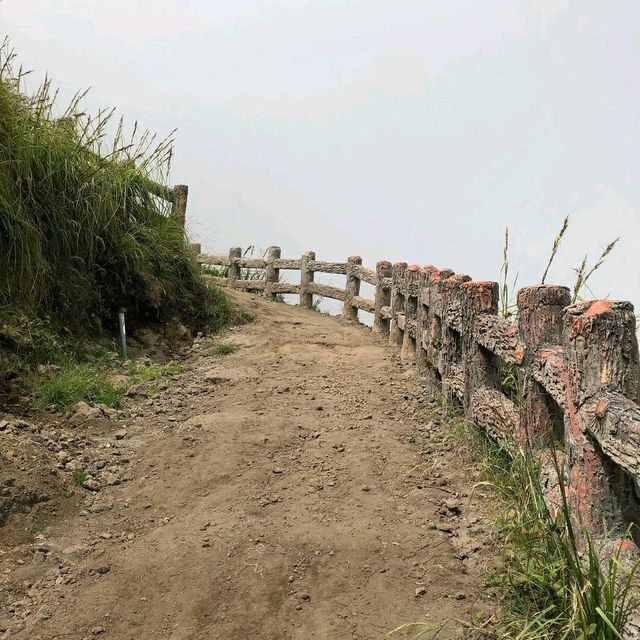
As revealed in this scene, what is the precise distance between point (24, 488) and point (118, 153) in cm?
515

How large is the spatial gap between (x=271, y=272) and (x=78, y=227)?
294 inches

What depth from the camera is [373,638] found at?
303 centimetres

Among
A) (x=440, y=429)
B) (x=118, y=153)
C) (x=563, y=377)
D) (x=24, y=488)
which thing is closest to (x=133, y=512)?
(x=24, y=488)

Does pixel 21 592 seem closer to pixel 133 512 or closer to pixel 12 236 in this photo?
pixel 133 512

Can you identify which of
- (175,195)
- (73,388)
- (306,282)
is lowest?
(73,388)

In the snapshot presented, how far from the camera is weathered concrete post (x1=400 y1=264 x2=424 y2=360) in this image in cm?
764

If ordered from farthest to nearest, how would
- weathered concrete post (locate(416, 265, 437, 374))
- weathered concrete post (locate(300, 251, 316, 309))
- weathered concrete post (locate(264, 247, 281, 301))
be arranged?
weathered concrete post (locate(264, 247, 281, 301)) → weathered concrete post (locate(300, 251, 316, 309)) → weathered concrete post (locate(416, 265, 437, 374))

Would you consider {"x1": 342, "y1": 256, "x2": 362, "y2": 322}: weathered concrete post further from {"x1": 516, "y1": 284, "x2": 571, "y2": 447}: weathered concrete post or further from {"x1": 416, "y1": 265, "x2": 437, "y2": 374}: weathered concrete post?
{"x1": 516, "y1": 284, "x2": 571, "y2": 447}: weathered concrete post

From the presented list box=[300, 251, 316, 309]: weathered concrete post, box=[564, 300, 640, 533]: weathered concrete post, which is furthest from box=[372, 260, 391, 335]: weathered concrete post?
box=[564, 300, 640, 533]: weathered concrete post

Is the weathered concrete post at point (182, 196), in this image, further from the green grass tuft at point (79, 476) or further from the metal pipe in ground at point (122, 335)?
the green grass tuft at point (79, 476)

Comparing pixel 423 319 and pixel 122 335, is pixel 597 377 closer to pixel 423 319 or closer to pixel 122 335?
pixel 423 319

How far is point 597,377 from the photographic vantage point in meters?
2.88

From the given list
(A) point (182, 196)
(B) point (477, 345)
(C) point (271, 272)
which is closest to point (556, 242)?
(B) point (477, 345)

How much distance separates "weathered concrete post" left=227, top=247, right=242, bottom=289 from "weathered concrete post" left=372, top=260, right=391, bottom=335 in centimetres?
597
